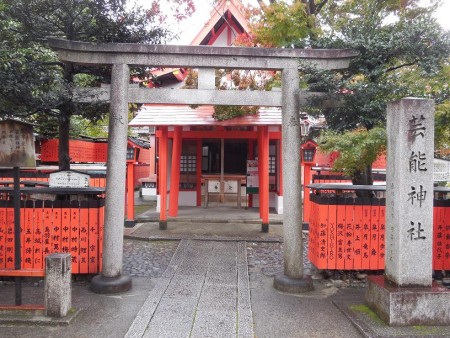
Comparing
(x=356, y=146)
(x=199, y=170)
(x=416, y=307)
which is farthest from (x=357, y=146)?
(x=199, y=170)

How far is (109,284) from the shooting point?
20.9 feet

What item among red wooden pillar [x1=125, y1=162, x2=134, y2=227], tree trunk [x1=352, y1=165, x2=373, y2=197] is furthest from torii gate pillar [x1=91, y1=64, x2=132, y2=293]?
red wooden pillar [x1=125, y1=162, x2=134, y2=227]

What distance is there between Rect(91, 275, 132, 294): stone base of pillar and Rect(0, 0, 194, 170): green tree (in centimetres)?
253

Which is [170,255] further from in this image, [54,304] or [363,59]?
[363,59]

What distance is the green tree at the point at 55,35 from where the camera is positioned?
6.23m

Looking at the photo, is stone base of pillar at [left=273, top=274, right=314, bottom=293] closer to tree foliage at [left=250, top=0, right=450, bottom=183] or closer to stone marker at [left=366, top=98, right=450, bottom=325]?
stone marker at [left=366, top=98, right=450, bottom=325]

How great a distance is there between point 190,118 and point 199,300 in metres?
6.94

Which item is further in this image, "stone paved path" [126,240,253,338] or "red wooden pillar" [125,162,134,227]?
"red wooden pillar" [125,162,134,227]

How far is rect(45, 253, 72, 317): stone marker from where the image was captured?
5191 mm

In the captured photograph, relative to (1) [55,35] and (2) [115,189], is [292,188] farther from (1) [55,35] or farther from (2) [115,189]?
(1) [55,35]

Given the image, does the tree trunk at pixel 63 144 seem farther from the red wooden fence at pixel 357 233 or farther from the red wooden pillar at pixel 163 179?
the red wooden fence at pixel 357 233

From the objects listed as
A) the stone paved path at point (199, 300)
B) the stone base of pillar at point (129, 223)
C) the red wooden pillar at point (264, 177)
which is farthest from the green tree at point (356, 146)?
the stone base of pillar at point (129, 223)

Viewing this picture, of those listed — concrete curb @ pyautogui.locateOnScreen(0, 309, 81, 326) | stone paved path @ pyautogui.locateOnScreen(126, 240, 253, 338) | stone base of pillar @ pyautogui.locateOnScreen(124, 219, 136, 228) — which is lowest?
stone paved path @ pyautogui.locateOnScreen(126, 240, 253, 338)

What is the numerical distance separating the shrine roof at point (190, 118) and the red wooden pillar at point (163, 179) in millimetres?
523
